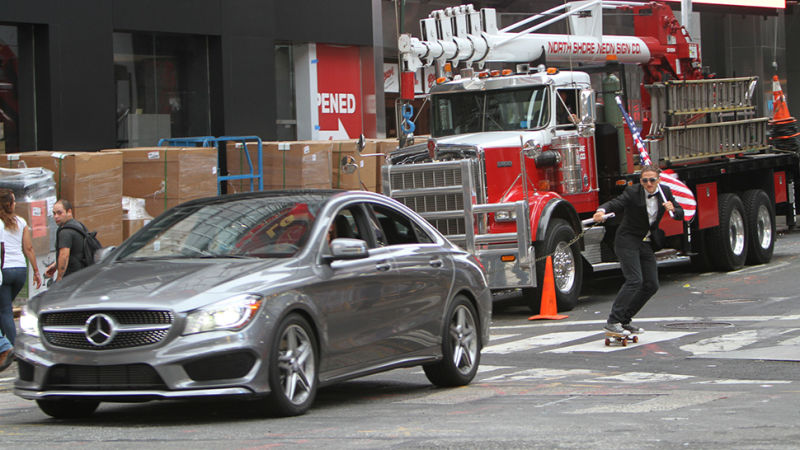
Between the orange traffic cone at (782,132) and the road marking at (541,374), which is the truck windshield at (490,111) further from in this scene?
the orange traffic cone at (782,132)

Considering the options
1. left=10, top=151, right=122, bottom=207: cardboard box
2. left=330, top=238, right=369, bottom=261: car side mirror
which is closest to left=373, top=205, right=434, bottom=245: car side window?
left=330, top=238, right=369, bottom=261: car side mirror

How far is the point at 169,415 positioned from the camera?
8375 mm

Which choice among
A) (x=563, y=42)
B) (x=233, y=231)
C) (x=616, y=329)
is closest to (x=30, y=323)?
(x=233, y=231)

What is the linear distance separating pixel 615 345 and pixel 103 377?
6300 millimetres

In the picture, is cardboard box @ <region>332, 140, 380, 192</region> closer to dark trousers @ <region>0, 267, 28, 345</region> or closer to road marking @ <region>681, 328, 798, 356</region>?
dark trousers @ <region>0, 267, 28, 345</region>

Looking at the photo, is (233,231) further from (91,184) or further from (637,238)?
(91,184)

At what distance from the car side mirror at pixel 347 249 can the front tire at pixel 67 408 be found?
1.85 m

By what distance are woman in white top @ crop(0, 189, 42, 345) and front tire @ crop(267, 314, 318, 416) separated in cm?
529

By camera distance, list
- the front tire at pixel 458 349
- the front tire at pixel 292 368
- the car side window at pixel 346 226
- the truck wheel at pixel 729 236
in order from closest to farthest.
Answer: the front tire at pixel 292 368 → the car side window at pixel 346 226 → the front tire at pixel 458 349 → the truck wheel at pixel 729 236

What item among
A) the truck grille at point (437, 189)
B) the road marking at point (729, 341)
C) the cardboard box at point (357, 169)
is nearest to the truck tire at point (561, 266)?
the truck grille at point (437, 189)

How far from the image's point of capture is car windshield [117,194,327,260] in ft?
27.7

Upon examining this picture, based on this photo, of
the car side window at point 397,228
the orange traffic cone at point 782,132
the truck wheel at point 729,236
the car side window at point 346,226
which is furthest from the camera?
the orange traffic cone at point 782,132

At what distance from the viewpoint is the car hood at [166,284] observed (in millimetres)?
7562

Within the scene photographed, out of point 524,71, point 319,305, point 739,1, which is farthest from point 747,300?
point 739,1
